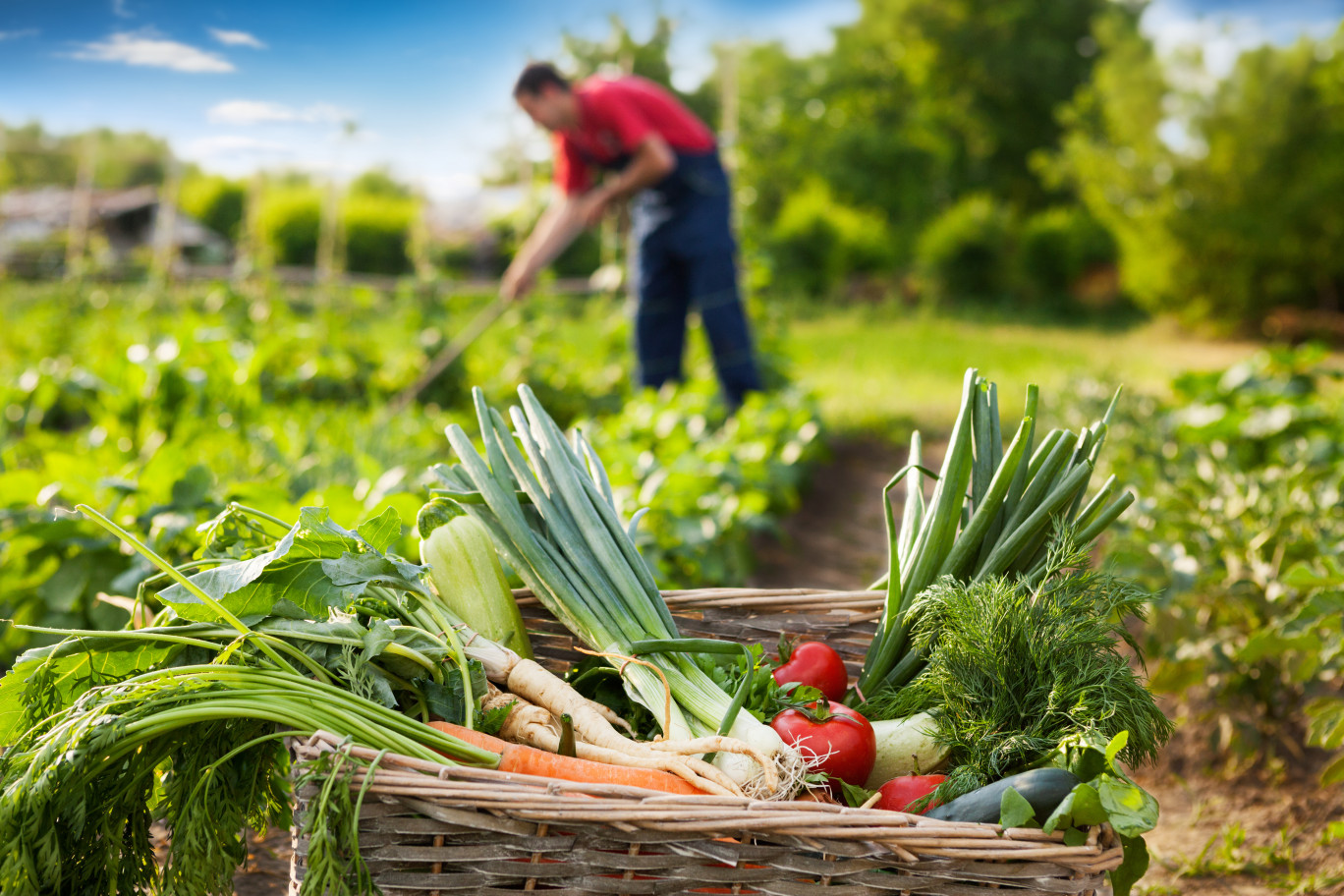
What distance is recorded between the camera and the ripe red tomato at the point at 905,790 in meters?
1.26

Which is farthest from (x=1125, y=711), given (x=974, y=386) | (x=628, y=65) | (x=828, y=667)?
(x=628, y=65)

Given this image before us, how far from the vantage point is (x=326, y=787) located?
99 centimetres

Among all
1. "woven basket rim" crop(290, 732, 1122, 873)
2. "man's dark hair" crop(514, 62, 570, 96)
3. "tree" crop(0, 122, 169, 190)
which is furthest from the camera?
"tree" crop(0, 122, 169, 190)

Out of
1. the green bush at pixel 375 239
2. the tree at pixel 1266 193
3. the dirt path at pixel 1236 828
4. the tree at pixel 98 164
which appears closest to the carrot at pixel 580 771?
the dirt path at pixel 1236 828

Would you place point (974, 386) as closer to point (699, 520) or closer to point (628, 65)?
point (699, 520)

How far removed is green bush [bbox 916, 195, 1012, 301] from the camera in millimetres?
16609

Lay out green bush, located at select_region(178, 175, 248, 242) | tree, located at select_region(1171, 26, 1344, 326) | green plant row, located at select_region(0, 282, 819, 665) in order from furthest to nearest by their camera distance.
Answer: green bush, located at select_region(178, 175, 248, 242) < tree, located at select_region(1171, 26, 1344, 326) < green plant row, located at select_region(0, 282, 819, 665)

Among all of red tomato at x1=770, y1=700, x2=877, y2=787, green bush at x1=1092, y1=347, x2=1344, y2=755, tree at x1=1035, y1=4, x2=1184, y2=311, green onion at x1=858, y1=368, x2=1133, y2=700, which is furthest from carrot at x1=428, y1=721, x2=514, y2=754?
tree at x1=1035, y1=4, x2=1184, y2=311

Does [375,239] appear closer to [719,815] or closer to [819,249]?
[819,249]

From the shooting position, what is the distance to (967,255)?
55.1 ft

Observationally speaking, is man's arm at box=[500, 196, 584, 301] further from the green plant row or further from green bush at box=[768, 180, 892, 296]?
green bush at box=[768, 180, 892, 296]

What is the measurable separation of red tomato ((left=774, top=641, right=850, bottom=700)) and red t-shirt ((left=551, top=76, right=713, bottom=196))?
11.6ft

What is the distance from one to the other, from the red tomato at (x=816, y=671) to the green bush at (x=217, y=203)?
987 inches

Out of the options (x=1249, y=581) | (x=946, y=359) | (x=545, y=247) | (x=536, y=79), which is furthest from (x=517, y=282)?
(x=946, y=359)
